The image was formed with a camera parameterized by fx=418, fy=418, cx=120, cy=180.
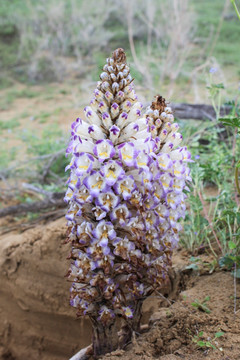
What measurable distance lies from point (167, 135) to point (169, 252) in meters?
0.52

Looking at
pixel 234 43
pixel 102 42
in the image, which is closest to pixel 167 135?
pixel 102 42

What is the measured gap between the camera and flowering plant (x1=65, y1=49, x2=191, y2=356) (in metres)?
1.58

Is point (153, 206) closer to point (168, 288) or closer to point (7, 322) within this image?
point (168, 288)

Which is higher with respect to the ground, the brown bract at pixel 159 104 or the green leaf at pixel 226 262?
the brown bract at pixel 159 104

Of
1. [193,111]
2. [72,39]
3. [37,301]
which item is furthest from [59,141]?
[72,39]

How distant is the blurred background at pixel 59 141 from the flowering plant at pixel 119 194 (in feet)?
1.04

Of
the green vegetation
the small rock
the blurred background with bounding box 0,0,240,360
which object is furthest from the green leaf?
the green vegetation

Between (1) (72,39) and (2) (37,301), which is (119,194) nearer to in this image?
(2) (37,301)

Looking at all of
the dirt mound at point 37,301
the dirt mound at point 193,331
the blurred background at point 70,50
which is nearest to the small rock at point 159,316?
the dirt mound at point 193,331

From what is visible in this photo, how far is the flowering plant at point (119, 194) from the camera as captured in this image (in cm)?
158

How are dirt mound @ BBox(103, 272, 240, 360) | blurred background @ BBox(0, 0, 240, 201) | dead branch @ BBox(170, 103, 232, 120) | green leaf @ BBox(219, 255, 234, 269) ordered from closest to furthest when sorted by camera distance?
1. dirt mound @ BBox(103, 272, 240, 360)
2. green leaf @ BBox(219, 255, 234, 269)
3. dead branch @ BBox(170, 103, 232, 120)
4. blurred background @ BBox(0, 0, 240, 201)

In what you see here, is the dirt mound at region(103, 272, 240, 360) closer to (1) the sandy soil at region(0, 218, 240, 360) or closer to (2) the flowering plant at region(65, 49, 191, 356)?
(2) the flowering plant at region(65, 49, 191, 356)

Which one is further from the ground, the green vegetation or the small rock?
the green vegetation

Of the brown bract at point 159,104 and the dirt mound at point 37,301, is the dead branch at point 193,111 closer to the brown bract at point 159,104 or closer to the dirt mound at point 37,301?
the dirt mound at point 37,301
